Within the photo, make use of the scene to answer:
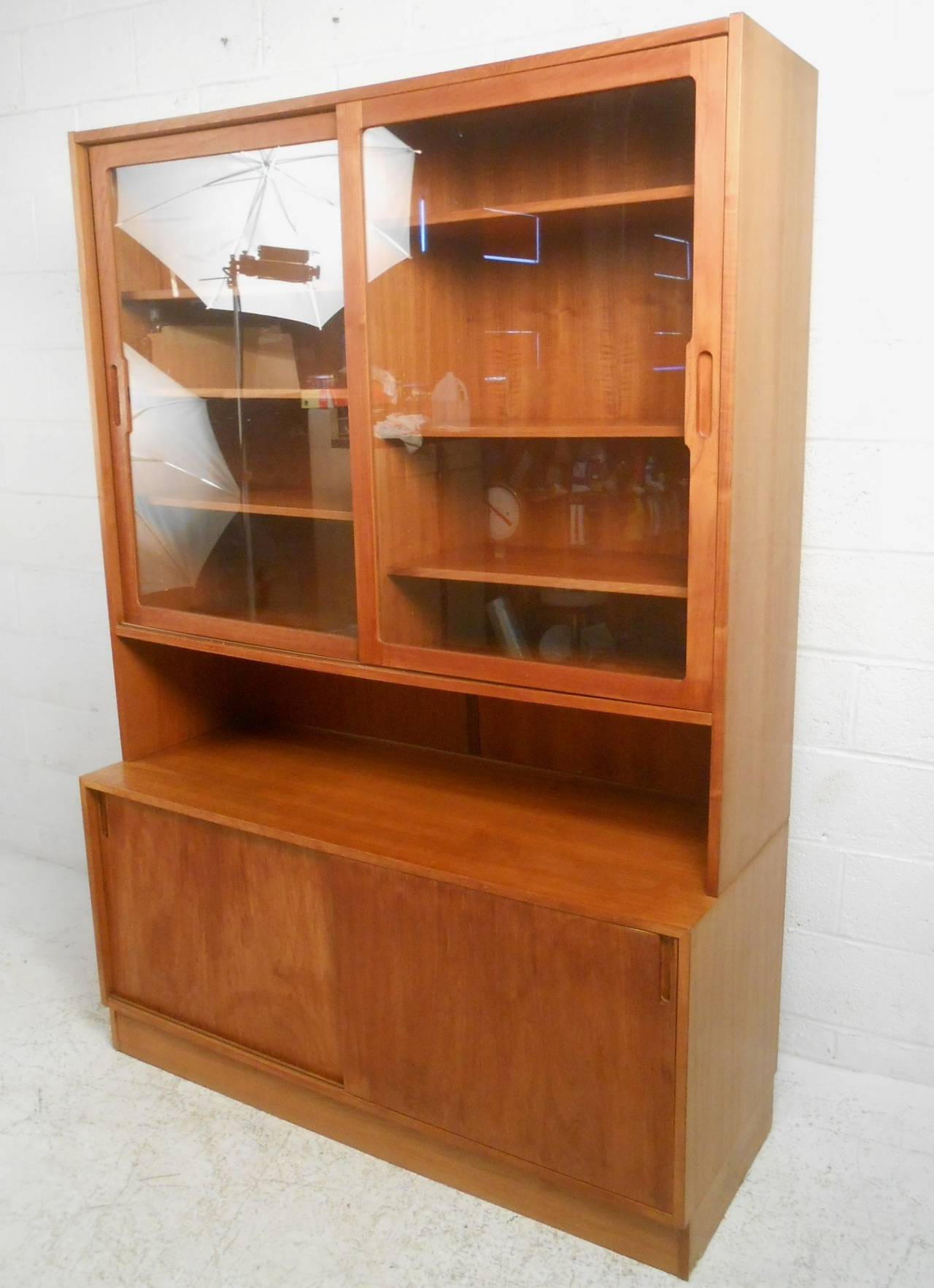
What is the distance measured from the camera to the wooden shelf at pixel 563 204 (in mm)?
1595

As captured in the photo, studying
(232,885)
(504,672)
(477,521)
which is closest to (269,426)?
(477,521)

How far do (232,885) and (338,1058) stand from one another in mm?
371

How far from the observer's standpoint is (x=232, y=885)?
2123 millimetres

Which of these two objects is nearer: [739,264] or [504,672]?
[739,264]

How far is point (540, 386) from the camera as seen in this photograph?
6.22 feet

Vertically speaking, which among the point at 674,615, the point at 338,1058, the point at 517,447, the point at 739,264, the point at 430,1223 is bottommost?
the point at 430,1223

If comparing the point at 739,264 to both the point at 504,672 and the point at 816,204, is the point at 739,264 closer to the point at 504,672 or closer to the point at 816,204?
the point at 816,204

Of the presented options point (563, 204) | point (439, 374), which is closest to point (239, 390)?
point (439, 374)

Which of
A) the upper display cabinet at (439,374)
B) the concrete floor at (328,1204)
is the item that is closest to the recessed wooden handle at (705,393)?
the upper display cabinet at (439,374)

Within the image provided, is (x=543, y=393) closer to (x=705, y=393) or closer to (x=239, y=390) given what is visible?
(x=705, y=393)

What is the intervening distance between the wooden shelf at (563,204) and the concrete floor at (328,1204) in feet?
5.31

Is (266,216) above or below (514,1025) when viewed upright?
above

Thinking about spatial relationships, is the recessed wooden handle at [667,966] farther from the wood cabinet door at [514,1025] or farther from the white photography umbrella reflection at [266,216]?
the white photography umbrella reflection at [266,216]

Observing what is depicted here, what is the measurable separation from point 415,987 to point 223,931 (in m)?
0.45
